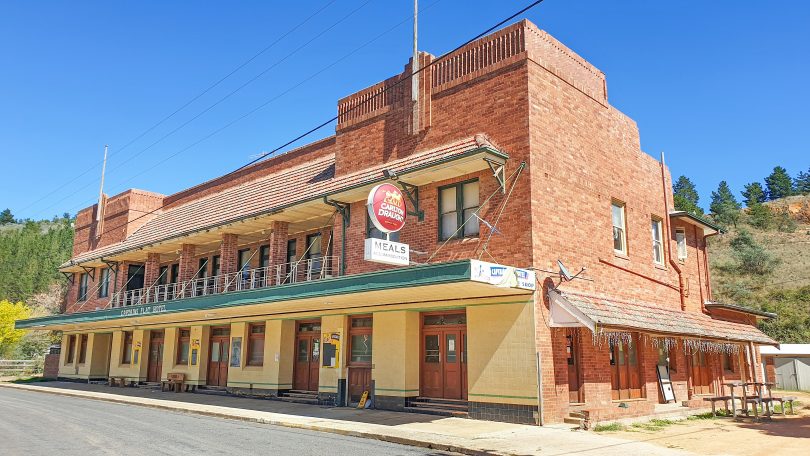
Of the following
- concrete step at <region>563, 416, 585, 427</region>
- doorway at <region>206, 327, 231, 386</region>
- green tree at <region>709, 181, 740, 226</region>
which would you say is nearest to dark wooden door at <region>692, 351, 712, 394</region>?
concrete step at <region>563, 416, 585, 427</region>

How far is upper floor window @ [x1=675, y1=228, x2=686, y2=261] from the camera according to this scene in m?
22.6

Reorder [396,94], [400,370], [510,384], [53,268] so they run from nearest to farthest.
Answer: [510,384]
[400,370]
[396,94]
[53,268]

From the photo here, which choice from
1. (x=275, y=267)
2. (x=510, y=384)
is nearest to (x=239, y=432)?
(x=510, y=384)

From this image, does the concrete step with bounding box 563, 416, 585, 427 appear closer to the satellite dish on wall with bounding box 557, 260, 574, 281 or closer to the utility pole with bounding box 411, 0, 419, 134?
the satellite dish on wall with bounding box 557, 260, 574, 281

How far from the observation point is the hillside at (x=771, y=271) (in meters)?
51.4

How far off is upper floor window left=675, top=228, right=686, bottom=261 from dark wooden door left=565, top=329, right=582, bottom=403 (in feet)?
29.5

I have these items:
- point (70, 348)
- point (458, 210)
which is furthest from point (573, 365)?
point (70, 348)

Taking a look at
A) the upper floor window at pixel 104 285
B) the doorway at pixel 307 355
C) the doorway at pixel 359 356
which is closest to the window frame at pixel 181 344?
the doorway at pixel 307 355

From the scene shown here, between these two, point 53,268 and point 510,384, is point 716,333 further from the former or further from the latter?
point 53,268

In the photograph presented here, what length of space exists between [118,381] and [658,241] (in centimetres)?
2719

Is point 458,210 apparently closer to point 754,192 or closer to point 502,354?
point 502,354

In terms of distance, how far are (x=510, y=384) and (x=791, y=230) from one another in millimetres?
87276

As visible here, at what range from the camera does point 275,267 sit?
852 inches

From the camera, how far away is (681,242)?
2281 cm
